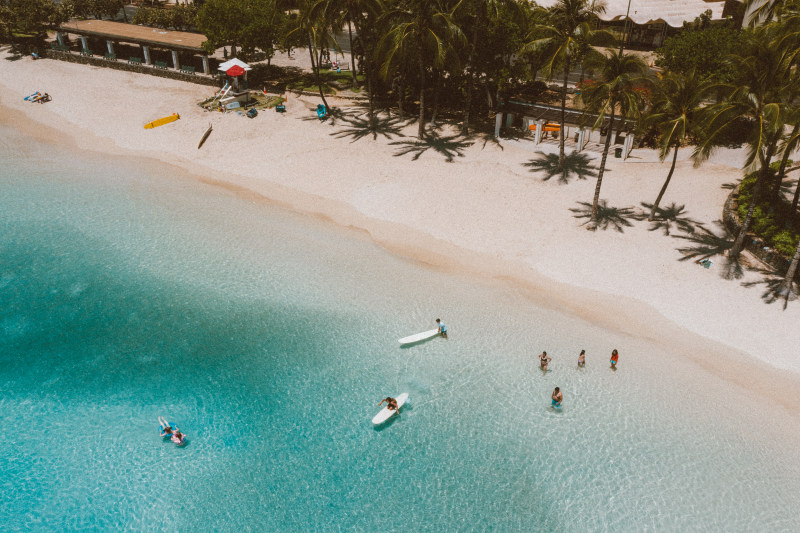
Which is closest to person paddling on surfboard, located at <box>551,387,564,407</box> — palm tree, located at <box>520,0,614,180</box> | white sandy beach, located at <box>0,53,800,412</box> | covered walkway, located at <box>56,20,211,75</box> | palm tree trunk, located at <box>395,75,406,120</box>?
white sandy beach, located at <box>0,53,800,412</box>

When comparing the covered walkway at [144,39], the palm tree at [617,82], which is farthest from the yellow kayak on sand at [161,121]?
the palm tree at [617,82]

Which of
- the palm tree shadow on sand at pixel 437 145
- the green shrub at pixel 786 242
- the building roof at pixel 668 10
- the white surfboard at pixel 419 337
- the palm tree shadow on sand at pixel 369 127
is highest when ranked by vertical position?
the building roof at pixel 668 10

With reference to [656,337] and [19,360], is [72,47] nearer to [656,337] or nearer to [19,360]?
[19,360]

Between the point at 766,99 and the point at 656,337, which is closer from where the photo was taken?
the point at 766,99

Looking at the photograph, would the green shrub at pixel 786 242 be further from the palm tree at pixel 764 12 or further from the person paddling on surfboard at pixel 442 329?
the palm tree at pixel 764 12

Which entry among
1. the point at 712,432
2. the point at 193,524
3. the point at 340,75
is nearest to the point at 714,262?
the point at 712,432

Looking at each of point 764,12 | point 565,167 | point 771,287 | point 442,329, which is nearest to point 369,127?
point 565,167
